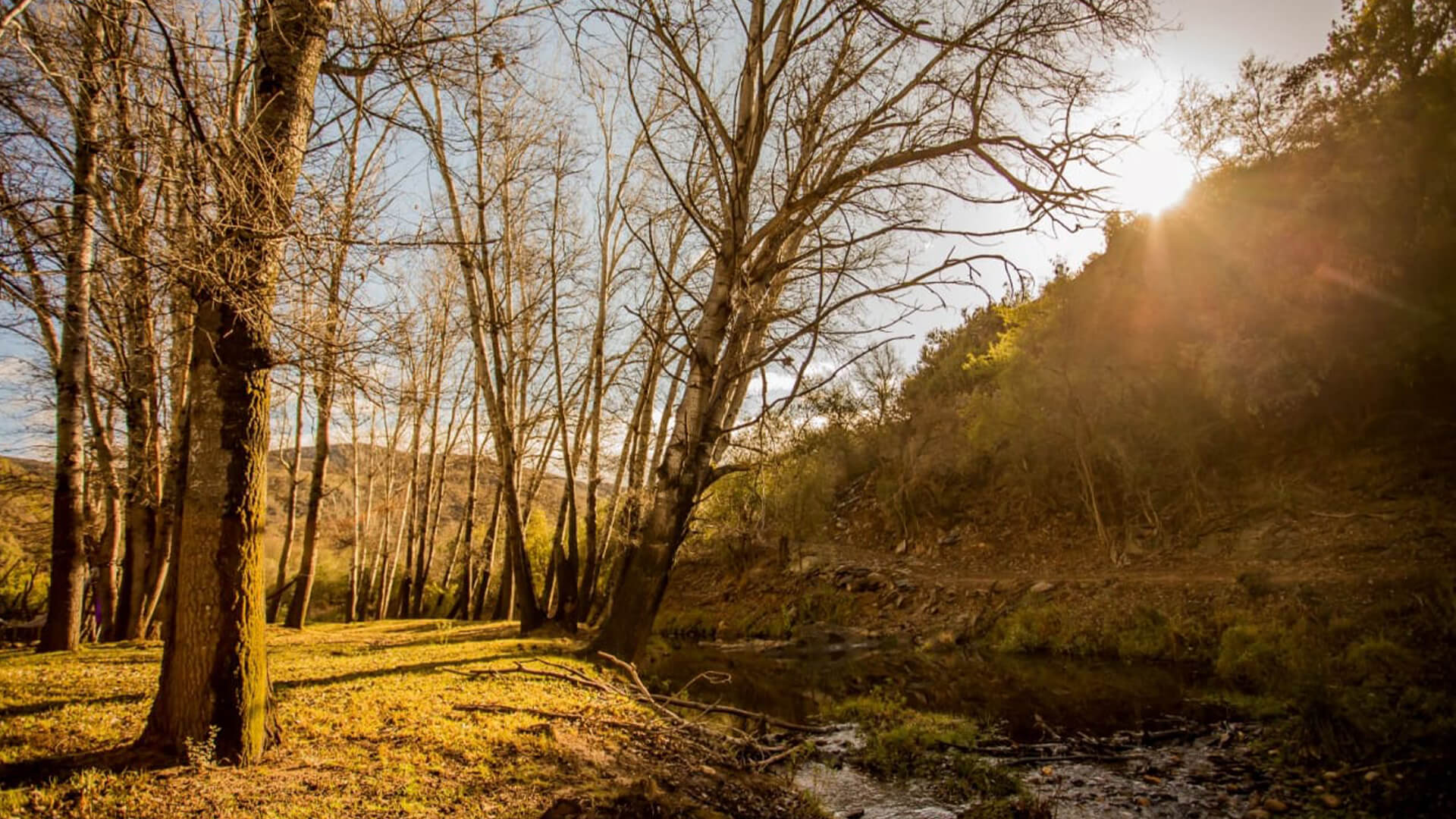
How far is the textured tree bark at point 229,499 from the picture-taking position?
121 inches

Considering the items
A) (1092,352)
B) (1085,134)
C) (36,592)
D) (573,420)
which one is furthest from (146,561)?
(1092,352)

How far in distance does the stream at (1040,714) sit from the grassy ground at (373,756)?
1.26 metres

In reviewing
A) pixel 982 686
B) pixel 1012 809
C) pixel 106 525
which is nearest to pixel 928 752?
pixel 1012 809

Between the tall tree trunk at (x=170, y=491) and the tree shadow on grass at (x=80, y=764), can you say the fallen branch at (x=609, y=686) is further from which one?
the tall tree trunk at (x=170, y=491)

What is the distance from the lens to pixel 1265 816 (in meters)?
4.42

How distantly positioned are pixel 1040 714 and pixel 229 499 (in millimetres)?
8557

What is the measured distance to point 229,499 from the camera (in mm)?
3193

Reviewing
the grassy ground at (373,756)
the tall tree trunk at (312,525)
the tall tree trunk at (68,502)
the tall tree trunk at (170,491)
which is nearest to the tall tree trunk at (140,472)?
the tall tree trunk at (170,491)

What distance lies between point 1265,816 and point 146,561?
44.6 ft

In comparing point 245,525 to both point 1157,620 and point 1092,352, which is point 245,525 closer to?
point 1157,620

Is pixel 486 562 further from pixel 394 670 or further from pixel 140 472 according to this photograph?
pixel 394 670

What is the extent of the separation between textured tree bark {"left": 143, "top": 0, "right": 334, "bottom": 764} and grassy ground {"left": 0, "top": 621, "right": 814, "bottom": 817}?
A: 231mm

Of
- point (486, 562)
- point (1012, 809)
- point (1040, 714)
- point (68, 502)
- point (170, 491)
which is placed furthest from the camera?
point (486, 562)

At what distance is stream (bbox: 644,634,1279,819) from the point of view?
191 inches
